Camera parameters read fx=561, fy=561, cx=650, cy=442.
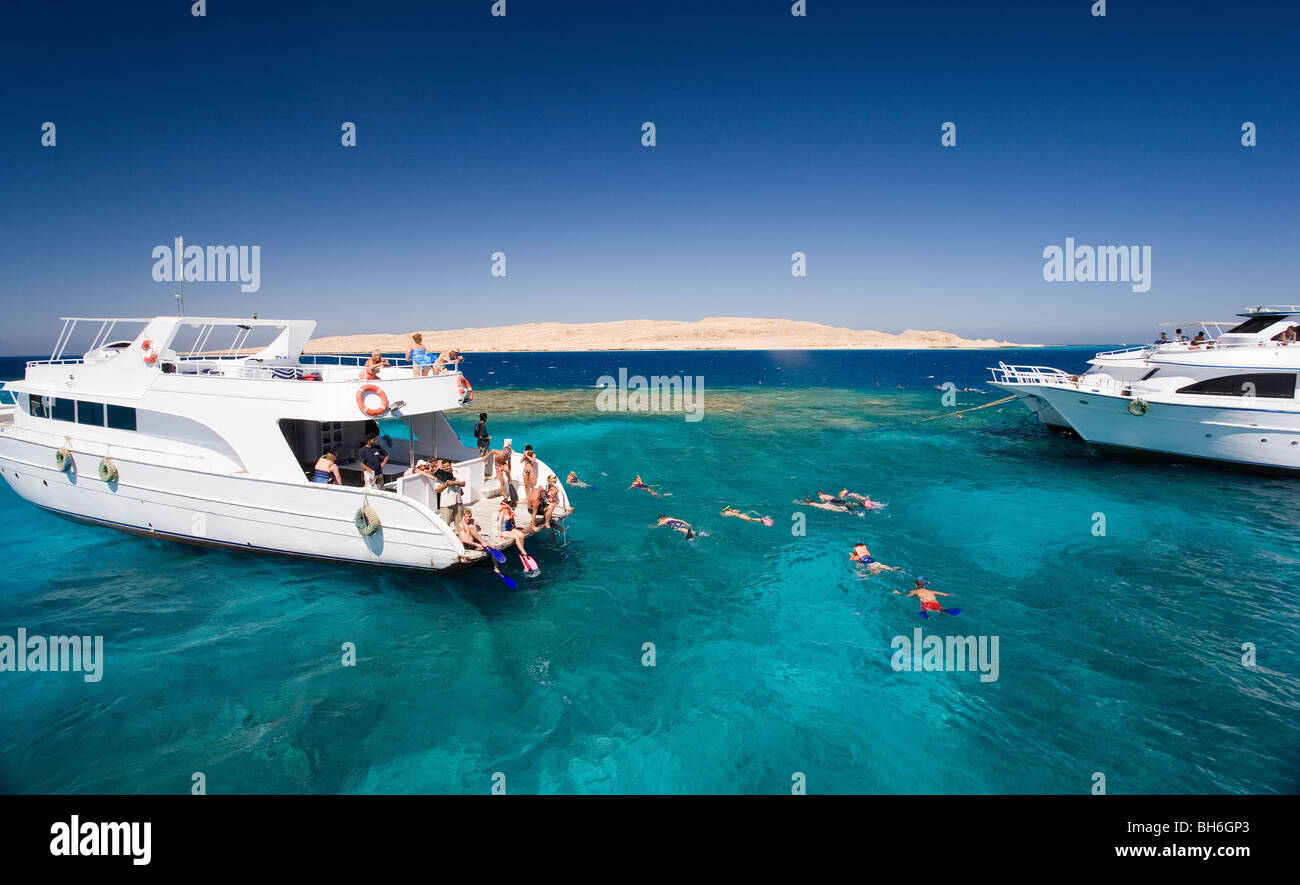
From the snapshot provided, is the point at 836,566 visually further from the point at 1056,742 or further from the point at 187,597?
the point at 187,597

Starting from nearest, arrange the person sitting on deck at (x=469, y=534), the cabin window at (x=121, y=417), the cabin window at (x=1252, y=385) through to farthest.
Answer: the person sitting on deck at (x=469, y=534) → the cabin window at (x=121, y=417) → the cabin window at (x=1252, y=385)

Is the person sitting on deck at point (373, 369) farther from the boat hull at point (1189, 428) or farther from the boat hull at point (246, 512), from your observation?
the boat hull at point (1189, 428)

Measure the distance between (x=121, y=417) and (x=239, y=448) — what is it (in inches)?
180

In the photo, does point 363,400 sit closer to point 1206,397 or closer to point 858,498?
point 858,498

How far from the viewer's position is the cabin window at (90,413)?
14.6m

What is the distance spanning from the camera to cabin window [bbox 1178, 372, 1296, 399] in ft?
74.1

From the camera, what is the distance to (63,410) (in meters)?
15.6

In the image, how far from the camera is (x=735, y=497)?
2067 centimetres

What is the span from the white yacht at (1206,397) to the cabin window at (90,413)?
30.6m

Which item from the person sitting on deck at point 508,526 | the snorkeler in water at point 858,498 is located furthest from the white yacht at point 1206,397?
the person sitting on deck at point 508,526

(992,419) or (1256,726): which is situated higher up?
(992,419)

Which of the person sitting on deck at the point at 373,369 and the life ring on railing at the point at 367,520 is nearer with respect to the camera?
the life ring on railing at the point at 367,520
